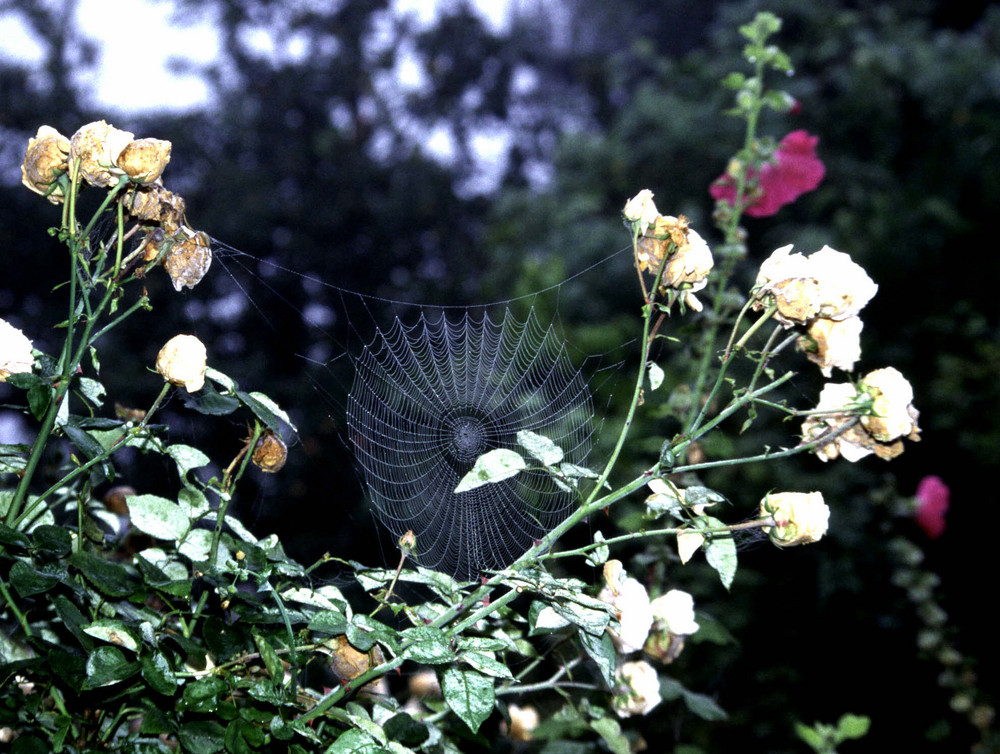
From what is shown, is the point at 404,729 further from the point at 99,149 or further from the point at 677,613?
the point at 99,149

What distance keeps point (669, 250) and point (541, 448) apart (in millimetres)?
173

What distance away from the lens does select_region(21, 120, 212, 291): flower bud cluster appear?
2.06 feet

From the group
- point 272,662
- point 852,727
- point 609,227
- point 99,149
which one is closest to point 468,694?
point 272,662

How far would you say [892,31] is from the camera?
628 centimetres

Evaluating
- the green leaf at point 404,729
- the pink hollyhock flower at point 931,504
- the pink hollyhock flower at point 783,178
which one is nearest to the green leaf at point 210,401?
the green leaf at point 404,729

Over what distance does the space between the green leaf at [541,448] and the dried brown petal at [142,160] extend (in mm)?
315

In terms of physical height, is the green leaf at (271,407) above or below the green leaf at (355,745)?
A: above

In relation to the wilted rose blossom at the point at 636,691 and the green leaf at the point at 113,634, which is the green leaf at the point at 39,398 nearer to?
the green leaf at the point at 113,634

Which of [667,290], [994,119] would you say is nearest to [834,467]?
[994,119]

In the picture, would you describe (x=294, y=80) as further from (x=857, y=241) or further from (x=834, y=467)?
(x=834, y=467)

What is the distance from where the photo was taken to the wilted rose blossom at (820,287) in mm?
635

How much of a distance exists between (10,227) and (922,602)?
7.12m

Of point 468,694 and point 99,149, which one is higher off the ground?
point 99,149

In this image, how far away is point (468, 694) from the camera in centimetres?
56
